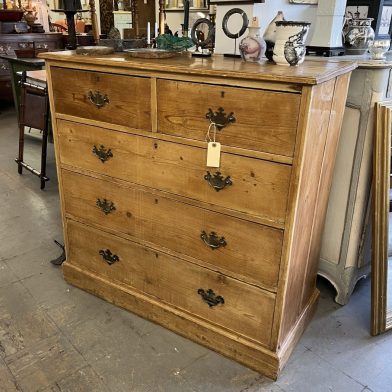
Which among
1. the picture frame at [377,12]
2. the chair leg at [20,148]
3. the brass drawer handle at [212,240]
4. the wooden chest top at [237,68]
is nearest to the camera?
the wooden chest top at [237,68]

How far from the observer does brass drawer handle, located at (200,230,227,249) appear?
151cm

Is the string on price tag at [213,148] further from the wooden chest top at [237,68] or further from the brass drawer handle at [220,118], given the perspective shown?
the wooden chest top at [237,68]

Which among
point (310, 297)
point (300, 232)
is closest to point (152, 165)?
point (300, 232)

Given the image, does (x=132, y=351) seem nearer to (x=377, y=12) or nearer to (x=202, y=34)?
(x=202, y=34)

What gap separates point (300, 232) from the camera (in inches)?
57.4

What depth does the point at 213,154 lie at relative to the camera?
54.5 inches

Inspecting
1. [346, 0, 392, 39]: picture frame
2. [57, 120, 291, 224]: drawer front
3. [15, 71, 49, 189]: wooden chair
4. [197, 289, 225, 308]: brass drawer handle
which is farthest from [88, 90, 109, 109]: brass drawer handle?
[15, 71, 49, 189]: wooden chair

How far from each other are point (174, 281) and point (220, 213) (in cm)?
44

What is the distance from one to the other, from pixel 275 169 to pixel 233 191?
18 centimetres

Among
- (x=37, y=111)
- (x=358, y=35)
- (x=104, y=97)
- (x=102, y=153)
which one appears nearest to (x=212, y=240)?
(x=102, y=153)

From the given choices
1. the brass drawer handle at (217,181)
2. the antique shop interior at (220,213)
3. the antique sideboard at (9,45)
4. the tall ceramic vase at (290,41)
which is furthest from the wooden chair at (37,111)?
the antique sideboard at (9,45)

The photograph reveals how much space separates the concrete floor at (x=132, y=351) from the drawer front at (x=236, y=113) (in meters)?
0.92

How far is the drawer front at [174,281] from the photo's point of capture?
1.55m

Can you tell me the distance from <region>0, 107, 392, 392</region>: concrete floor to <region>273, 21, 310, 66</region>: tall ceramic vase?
3.90 feet
